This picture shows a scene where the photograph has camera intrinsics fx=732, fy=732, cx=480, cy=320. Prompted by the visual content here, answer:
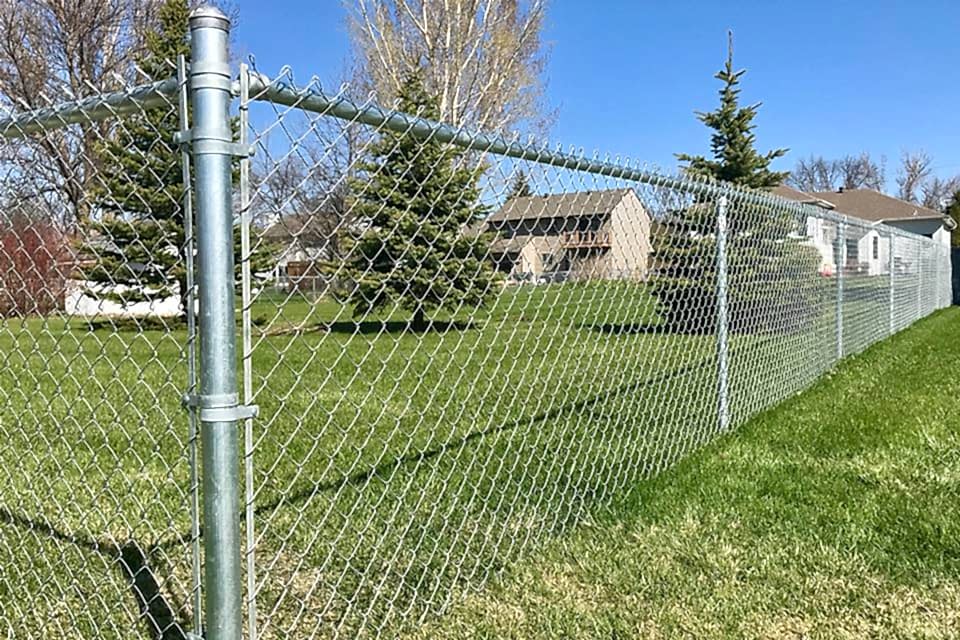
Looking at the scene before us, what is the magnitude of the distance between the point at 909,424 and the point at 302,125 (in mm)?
4073

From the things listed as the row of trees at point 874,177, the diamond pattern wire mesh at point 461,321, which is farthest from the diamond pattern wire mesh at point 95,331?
the row of trees at point 874,177

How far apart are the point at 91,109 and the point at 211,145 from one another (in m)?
0.62

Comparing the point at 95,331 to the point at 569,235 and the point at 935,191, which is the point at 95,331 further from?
the point at 935,191

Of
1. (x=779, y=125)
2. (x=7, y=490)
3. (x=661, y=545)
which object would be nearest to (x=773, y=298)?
(x=661, y=545)

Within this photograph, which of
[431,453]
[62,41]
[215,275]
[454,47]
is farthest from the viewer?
[62,41]

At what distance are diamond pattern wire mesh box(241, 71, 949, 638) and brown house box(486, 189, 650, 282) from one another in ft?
0.03

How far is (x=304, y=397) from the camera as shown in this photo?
18.8 feet

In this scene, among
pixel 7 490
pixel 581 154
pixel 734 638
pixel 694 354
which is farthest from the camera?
pixel 694 354

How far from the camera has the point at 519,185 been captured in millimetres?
2377

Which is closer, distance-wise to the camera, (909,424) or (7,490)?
(7,490)

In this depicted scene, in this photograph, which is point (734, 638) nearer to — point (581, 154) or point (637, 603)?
point (637, 603)

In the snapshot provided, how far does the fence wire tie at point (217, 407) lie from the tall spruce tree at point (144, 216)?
15.7 inches

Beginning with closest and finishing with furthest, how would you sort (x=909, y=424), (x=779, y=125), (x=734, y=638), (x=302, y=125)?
(x=302, y=125) → (x=734, y=638) → (x=909, y=424) → (x=779, y=125)

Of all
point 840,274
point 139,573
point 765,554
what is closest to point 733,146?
point 840,274
